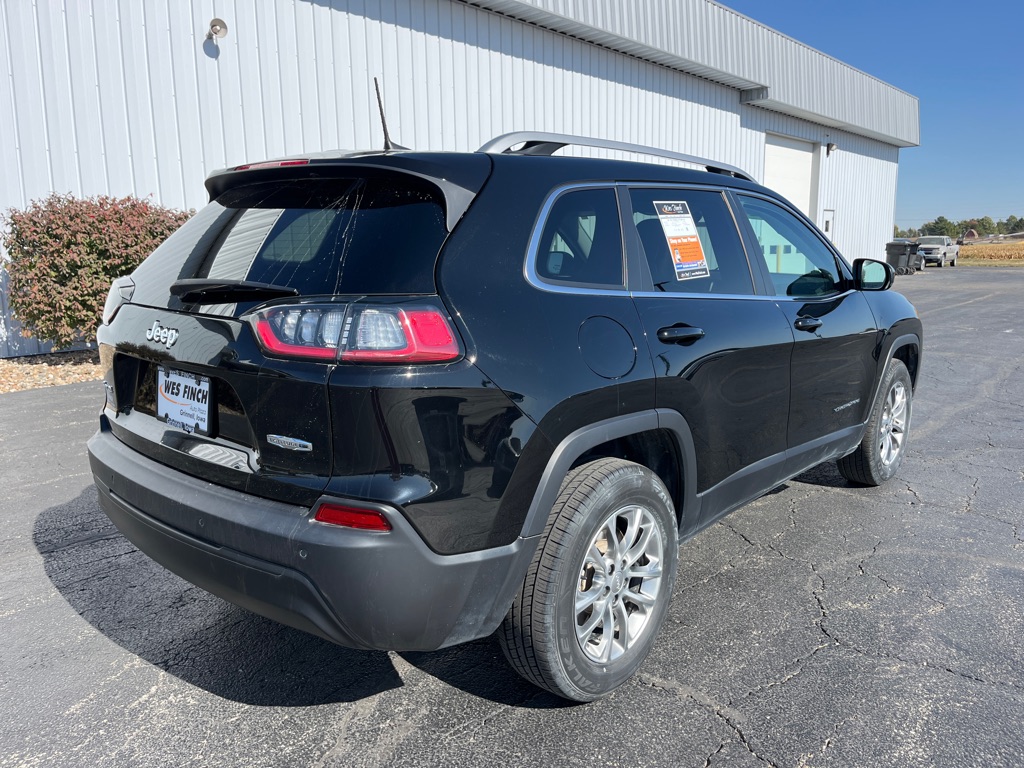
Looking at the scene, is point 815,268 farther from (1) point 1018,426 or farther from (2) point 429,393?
(1) point 1018,426

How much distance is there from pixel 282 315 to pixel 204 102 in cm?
878

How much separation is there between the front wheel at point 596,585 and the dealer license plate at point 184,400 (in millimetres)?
1097

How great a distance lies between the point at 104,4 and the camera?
28.1 ft

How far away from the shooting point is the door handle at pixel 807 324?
3.48 meters

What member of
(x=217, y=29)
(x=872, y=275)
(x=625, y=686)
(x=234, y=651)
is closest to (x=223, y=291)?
(x=234, y=651)

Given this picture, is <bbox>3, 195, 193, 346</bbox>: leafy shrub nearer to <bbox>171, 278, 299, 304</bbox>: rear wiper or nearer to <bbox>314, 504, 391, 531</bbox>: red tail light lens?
<bbox>171, 278, 299, 304</bbox>: rear wiper

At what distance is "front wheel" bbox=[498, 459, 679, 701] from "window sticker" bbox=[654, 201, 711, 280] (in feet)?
2.83

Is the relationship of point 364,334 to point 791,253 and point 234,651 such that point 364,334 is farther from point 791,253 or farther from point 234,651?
point 791,253

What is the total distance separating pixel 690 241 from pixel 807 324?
2.87 feet

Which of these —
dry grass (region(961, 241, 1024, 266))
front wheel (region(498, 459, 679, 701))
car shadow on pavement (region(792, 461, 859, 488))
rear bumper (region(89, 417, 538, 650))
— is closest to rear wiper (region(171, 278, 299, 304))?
rear bumper (region(89, 417, 538, 650))

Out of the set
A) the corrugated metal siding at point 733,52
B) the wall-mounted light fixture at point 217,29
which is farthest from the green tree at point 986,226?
the wall-mounted light fixture at point 217,29

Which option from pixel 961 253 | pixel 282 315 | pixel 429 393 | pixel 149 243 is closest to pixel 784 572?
pixel 429 393

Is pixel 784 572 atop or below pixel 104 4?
below

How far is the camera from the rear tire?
441 cm
